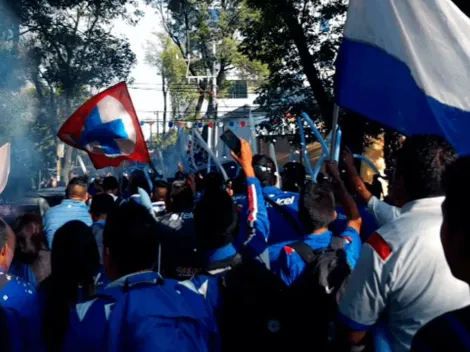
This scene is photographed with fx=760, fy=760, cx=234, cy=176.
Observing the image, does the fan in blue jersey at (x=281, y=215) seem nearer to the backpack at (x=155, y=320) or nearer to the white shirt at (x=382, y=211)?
the white shirt at (x=382, y=211)

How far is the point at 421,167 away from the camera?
115 inches

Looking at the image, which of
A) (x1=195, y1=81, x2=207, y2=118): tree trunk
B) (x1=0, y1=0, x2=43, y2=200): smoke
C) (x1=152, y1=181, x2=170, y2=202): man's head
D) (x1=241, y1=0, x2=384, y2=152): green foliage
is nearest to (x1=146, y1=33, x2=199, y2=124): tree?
(x1=195, y1=81, x2=207, y2=118): tree trunk

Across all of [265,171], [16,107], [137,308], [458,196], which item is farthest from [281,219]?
[16,107]

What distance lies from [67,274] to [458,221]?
6.84 ft

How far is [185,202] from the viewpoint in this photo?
6.08 m

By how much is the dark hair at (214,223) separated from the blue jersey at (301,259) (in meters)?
0.39

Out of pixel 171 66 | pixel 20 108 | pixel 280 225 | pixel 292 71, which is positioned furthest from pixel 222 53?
pixel 280 225

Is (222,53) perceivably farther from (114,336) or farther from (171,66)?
(114,336)

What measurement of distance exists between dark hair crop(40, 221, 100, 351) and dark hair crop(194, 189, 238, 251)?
79cm

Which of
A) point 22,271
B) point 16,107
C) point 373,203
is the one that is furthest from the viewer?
point 16,107

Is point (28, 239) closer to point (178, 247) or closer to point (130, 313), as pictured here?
point (178, 247)

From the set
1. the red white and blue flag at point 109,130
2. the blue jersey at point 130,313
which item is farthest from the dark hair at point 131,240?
the red white and blue flag at point 109,130

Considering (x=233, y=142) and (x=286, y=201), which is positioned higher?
(x=233, y=142)

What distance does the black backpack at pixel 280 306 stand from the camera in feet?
10.6
